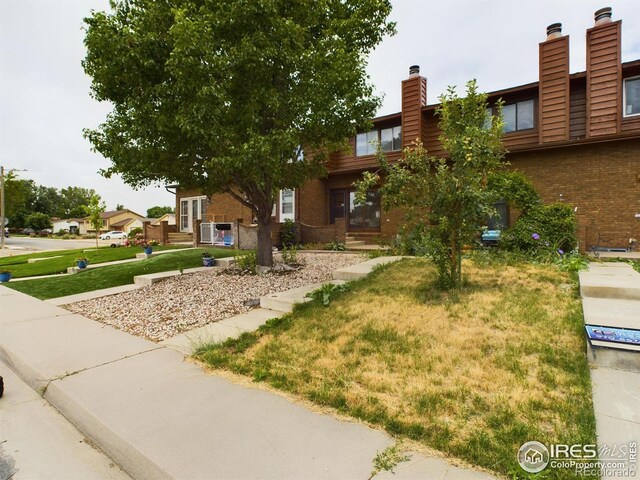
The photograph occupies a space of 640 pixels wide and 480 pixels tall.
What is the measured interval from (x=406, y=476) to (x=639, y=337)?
9.69 feet

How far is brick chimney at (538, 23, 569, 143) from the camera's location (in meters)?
11.3

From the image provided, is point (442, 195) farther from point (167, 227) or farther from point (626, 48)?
point (167, 227)

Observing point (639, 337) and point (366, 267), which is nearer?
point (639, 337)

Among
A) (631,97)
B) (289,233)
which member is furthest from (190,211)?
(631,97)

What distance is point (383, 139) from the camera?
1606 cm

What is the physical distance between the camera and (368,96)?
7.69 metres

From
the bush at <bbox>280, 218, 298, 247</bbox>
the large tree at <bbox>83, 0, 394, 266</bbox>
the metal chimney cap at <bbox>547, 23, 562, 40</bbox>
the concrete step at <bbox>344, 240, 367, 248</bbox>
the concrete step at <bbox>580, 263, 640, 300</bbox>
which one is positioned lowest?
the concrete step at <bbox>580, 263, 640, 300</bbox>

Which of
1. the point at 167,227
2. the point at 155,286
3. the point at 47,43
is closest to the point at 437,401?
the point at 155,286

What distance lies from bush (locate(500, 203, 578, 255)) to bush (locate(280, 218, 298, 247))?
8.50m

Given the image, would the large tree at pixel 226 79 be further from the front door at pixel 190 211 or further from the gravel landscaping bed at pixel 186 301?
the front door at pixel 190 211

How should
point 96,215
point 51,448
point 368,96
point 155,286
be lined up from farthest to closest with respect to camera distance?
point 96,215
point 155,286
point 368,96
point 51,448

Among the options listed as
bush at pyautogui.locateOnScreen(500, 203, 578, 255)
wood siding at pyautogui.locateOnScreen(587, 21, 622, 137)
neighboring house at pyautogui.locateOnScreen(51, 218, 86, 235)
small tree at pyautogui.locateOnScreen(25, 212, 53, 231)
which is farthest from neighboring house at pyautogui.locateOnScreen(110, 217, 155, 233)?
wood siding at pyautogui.locateOnScreen(587, 21, 622, 137)

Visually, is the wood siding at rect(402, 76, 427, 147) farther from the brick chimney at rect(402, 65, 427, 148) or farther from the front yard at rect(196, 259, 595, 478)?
the front yard at rect(196, 259, 595, 478)

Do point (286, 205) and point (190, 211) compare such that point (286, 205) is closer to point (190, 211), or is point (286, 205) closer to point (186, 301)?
point (190, 211)
